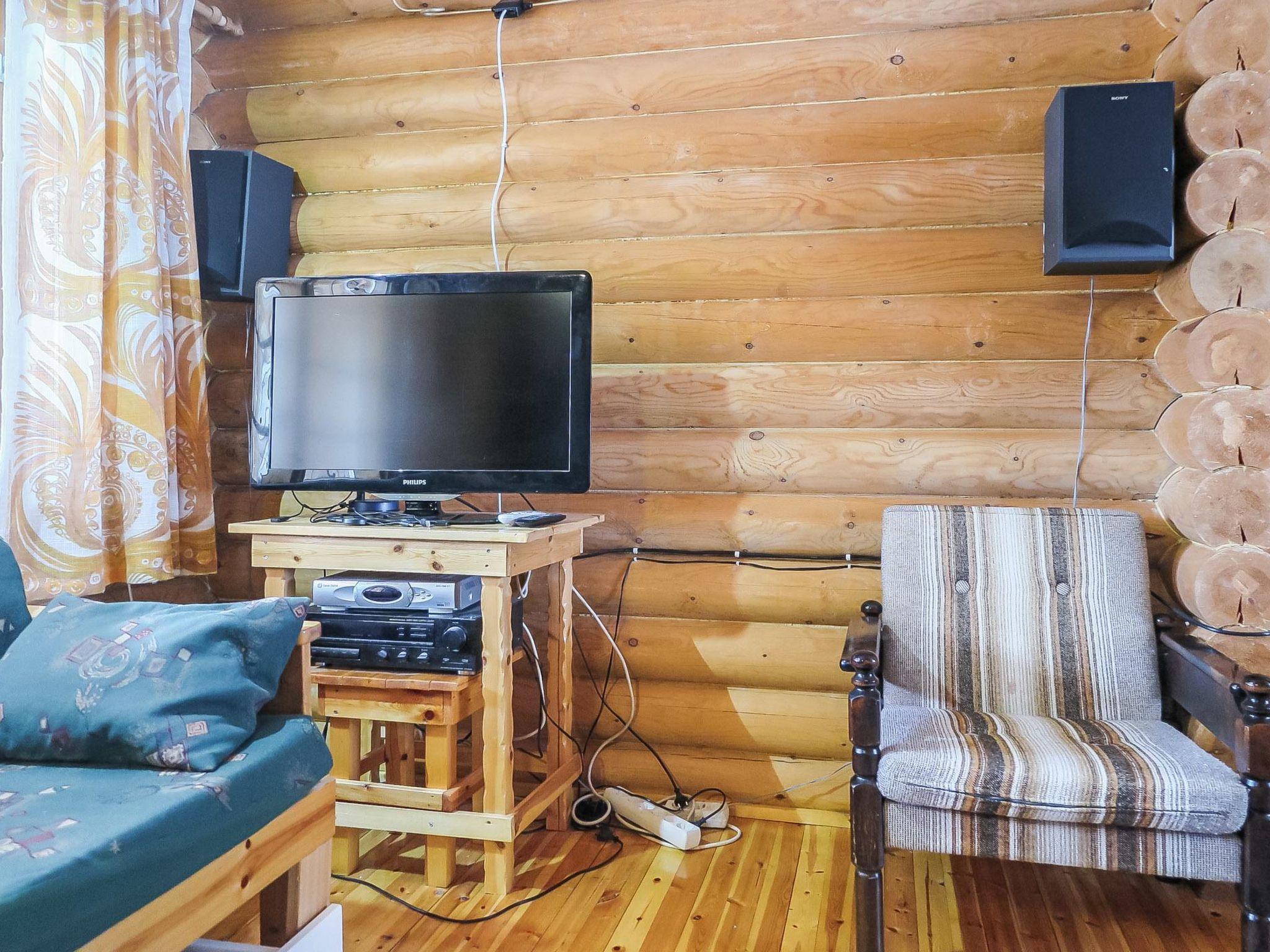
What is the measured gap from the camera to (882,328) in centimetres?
247

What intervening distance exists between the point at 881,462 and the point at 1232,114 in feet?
3.64

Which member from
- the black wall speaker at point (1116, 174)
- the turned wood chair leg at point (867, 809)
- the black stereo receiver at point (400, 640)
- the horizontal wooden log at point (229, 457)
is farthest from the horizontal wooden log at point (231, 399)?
the black wall speaker at point (1116, 174)

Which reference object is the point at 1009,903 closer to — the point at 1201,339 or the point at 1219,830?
the point at 1219,830

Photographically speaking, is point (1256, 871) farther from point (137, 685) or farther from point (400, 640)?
point (137, 685)

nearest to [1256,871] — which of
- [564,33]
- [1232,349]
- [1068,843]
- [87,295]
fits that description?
[1068,843]

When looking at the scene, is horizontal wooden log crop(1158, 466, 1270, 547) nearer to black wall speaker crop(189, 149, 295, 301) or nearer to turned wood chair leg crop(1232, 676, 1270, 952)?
turned wood chair leg crop(1232, 676, 1270, 952)

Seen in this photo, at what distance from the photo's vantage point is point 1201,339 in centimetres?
210

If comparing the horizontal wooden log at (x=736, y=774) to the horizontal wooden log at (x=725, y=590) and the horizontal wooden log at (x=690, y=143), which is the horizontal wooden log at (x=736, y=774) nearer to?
the horizontal wooden log at (x=725, y=590)

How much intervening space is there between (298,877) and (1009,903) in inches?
60.3

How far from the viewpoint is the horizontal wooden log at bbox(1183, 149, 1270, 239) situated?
202 centimetres

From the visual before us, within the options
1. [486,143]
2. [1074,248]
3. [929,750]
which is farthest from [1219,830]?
[486,143]

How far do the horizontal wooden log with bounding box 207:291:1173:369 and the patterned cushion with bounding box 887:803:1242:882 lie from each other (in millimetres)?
1259

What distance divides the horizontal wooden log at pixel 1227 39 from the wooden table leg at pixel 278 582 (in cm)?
244

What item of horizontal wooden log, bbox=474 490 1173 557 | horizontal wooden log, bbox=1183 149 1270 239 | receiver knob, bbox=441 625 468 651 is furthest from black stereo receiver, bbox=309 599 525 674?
horizontal wooden log, bbox=1183 149 1270 239
